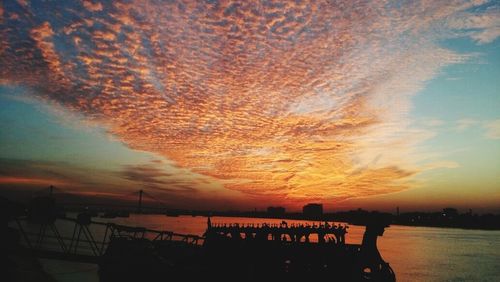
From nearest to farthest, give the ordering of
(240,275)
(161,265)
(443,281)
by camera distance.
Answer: (161,265) < (240,275) < (443,281)

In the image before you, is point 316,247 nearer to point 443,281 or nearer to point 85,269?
point 85,269

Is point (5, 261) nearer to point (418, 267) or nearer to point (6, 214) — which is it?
point (6, 214)

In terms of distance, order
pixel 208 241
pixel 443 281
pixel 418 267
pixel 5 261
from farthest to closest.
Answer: pixel 418 267, pixel 443 281, pixel 5 261, pixel 208 241

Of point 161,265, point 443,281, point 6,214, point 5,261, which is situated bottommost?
point 443,281

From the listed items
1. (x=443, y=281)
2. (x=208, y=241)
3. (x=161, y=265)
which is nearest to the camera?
(x=161, y=265)

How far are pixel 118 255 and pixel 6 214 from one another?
10.3 meters

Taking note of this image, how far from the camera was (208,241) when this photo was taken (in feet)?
99.9

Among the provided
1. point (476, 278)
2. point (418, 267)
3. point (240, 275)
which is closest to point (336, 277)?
point (240, 275)

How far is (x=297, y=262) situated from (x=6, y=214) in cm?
2617

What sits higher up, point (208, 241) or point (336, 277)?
point (208, 241)

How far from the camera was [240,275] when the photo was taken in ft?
92.4

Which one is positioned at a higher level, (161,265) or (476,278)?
(161,265)

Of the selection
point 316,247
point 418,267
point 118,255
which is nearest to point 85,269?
point 118,255

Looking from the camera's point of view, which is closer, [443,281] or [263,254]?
[263,254]
